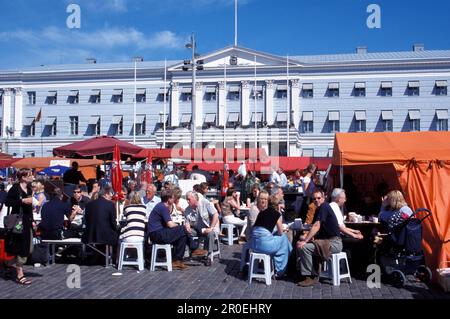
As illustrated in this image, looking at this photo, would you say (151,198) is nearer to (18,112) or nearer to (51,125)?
(51,125)

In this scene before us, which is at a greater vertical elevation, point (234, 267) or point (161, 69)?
point (161, 69)

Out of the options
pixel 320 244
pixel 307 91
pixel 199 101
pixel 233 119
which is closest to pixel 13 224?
pixel 320 244

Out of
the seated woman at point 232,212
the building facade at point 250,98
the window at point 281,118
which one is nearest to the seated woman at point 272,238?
the seated woman at point 232,212

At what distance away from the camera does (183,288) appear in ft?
25.5

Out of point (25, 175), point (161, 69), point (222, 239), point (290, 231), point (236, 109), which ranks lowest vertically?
point (222, 239)

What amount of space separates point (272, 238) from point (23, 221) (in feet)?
13.5

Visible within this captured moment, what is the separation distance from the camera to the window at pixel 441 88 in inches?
1769

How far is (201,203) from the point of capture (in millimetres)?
10352

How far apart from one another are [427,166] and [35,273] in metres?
7.61

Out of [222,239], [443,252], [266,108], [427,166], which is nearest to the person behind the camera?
[443,252]

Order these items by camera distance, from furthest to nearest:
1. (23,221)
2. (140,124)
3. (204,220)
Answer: (140,124)
(204,220)
(23,221)

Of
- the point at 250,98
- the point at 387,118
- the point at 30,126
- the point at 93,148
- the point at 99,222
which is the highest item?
the point at 250,98
